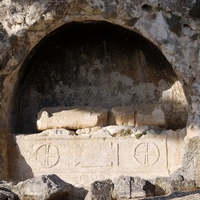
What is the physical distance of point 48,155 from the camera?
7.28 m

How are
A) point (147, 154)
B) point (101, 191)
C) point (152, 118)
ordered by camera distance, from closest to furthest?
1. point (101, 191)
2. point (147, 154)
3. point (152, 118)

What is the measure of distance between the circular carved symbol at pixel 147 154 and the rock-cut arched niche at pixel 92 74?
0.60 meters

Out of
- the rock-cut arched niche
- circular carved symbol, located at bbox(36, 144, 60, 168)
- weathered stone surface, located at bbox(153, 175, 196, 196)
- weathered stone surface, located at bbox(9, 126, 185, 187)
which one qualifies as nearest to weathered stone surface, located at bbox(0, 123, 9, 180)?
weathered stone surface, located at bbox(9, 126, 185, 187)


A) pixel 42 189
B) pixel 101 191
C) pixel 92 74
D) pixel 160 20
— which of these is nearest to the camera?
pixel 101 191

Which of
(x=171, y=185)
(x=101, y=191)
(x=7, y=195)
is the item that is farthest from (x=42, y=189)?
(x=171, y=185)

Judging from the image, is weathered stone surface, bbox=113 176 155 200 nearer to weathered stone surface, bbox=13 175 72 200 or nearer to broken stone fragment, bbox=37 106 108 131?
weathered stone surface, bbox=13 175 72 200

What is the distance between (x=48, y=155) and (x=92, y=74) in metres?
1.15

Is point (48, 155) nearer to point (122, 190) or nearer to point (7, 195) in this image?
point (7, 195)

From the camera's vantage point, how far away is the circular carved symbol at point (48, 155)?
23.8 feet

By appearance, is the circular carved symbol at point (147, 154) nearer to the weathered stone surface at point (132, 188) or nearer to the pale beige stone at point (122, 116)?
the pale beige stone at point (122, 116)

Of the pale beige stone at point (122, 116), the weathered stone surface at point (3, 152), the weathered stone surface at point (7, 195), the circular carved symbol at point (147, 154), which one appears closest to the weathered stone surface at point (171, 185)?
the circular carved symbol at point (147, 154)

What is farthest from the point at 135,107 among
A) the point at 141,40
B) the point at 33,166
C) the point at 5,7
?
the point at 5,7

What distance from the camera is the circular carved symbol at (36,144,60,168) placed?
7.25 meters

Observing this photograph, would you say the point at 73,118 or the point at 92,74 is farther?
the point at 92,74
